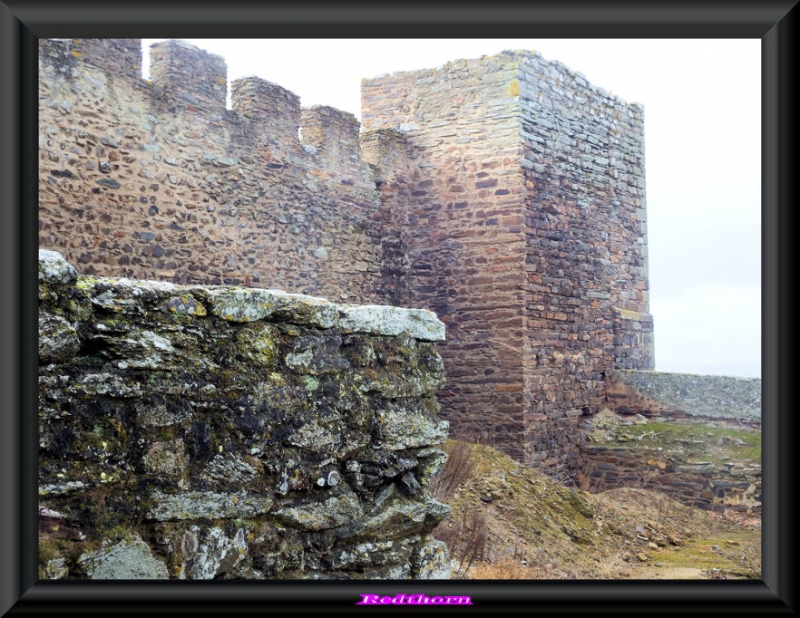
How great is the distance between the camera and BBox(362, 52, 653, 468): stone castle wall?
11180 mm

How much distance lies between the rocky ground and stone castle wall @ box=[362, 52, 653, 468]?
1.31 metres

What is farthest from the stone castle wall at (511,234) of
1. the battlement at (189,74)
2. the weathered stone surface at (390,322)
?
the weathered stone surface at (390,322)

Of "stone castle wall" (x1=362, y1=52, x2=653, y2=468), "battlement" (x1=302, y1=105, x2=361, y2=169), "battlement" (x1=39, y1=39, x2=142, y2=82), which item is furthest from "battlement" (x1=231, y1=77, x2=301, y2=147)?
"stone castle wall" (x1=362, y1=52, x2=653, y2=468)

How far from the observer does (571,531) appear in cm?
889

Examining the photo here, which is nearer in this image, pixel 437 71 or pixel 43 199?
pixel 43 199

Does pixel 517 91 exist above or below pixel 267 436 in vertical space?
above

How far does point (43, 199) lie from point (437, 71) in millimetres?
5741

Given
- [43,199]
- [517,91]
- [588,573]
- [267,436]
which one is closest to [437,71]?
[517,91]

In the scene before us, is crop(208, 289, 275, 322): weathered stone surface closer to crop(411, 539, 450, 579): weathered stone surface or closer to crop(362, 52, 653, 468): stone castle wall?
crop(411, 539, 450, 579): weathered stone surface

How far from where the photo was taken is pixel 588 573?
25.6 feet
